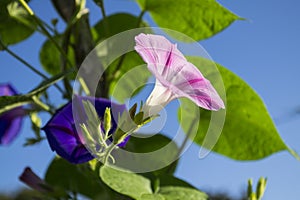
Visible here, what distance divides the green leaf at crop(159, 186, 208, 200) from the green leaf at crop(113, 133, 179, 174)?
5 cm

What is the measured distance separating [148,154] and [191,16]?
0.25m

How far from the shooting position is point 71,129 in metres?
0.74

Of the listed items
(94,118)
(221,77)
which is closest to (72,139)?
(94,118)

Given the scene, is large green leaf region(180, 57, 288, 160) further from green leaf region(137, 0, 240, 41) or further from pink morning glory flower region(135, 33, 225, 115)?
pink morning glory flower region(135, 33, 225, 115)

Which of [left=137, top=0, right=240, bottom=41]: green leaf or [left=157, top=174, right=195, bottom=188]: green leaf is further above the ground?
[left=137, top=0, right=240, bottom=41]: green leaf

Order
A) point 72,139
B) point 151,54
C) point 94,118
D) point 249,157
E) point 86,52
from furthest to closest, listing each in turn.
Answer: point 249,157 < point 86,52 < point 72,139 < point 94,118 < point 151,54

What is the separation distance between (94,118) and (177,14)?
1.38ft

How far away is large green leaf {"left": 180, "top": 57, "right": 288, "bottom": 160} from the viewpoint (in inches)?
35.2

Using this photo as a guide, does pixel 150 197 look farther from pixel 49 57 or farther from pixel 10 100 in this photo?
pixel 49 57

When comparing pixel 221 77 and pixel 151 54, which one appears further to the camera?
pixel 221 77

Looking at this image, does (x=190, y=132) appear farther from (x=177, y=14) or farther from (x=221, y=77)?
(x=177, y=14)

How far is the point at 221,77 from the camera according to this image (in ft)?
2.83

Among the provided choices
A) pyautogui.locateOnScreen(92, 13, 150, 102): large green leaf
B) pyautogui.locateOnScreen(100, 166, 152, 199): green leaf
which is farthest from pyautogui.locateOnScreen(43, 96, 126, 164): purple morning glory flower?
pyautogui.locateOnScreen(92, 13, 150, 102): large green leaf

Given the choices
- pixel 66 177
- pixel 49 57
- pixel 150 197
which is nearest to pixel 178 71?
pixel 150 197
